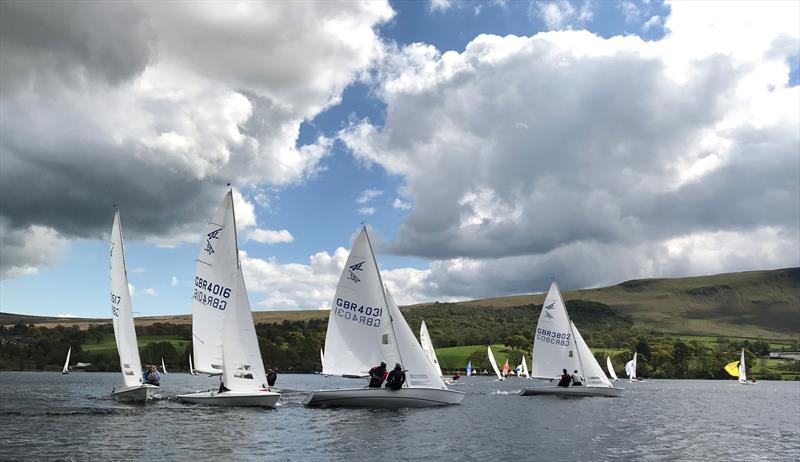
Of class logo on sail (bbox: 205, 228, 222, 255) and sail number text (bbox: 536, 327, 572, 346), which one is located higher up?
class logo on sail (bbox: 205, 228, 222, 255)

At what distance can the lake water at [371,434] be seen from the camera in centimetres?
2570

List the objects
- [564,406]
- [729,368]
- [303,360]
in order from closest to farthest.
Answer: [564,406], [729,368], [303,360]

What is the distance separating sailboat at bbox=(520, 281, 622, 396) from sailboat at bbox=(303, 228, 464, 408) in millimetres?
19209

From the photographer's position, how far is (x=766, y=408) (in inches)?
2468

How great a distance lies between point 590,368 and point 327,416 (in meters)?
29.9

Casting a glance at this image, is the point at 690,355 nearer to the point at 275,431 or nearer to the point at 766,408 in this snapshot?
the point at 766,408

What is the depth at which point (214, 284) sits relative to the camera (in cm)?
4062

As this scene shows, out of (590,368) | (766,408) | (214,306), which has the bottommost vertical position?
(766,408)

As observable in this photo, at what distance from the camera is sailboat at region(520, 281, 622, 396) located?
5866 centimetres

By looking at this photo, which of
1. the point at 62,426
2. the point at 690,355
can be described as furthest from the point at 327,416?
the point at 690,355

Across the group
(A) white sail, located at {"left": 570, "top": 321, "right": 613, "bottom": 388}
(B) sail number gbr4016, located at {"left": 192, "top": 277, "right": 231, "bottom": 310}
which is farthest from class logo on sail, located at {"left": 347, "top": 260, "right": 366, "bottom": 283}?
(A) white sail, located at {"left": 570, "top": 321, "right": 613, "bottom": 388}

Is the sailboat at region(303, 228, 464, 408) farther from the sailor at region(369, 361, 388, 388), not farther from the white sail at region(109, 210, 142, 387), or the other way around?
the white sail at region(109, 210, 142, 387)

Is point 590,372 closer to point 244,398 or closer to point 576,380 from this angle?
point 576,380

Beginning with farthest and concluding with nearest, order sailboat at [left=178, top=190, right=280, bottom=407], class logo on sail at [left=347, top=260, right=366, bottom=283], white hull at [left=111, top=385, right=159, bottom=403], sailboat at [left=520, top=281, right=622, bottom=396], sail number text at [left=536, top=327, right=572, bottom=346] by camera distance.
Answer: sail number text at [left=536, top=327, right=572, bottom=346], sailboat at [left=520, top=281, right=622, bottom=396], class logo on sail at [left=347, top=260, right=366, bottom=283], white hull at [left=111, top=385, right=159, bottom=403], sailboat at [left=178, top=190, right=280, bottom=407]
